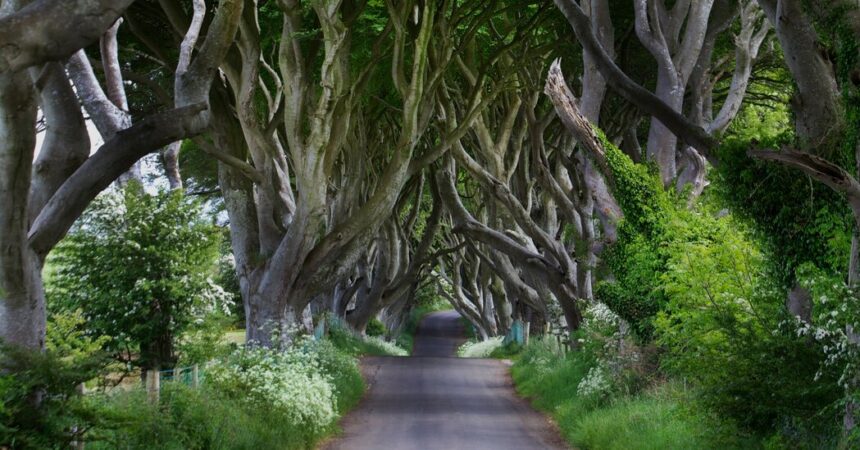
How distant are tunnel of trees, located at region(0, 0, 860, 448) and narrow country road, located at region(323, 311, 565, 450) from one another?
2149 mm

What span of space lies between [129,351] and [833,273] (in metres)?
9.00

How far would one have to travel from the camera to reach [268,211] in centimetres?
1909

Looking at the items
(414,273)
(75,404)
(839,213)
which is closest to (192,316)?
(75,404)

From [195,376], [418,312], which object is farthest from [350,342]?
[418,312]

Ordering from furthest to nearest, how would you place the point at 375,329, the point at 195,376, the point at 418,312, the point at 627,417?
1. the point at 418,312
2. the point at 375,329
3. the point at 627,417
4. the point at 195,376

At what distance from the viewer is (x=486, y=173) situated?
76.1 feet

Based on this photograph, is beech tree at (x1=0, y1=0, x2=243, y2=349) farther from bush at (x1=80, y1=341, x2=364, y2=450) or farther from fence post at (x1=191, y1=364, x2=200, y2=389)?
fence post at (x1=191, y1=364, x2=200, y2=389)

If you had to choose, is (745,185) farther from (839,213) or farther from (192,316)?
(192,316)

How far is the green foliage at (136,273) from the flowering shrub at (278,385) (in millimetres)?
968

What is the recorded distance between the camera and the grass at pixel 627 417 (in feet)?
35.3

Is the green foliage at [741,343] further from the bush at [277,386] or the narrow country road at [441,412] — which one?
the bush at [277,386]

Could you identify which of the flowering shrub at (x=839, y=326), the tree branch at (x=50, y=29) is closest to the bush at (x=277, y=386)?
the tree branch at (x=50, y=29)

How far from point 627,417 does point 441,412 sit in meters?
6.29

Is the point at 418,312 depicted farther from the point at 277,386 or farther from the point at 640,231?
the point at 640,231
